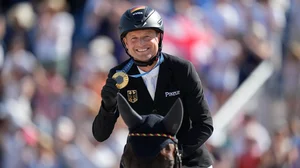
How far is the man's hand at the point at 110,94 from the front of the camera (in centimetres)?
508

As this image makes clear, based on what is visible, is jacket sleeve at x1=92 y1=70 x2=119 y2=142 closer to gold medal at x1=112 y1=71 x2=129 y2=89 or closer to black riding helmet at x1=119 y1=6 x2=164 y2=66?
gold medal at x1=112 y1=71 x2=129 y2=89

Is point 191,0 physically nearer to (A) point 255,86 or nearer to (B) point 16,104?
(A) point 255,86

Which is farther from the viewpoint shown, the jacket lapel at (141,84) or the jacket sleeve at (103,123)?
the jacket lapel at (141,84)

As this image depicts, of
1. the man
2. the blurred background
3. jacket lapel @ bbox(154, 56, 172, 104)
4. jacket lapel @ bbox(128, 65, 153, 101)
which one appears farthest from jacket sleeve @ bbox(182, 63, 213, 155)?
the blurred background

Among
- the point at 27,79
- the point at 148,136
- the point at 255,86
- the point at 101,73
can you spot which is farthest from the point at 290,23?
the point at 148,136

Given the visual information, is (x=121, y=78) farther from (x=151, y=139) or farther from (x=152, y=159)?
(x=152, y=159)

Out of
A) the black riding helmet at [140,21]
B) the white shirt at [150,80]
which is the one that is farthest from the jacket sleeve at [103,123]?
the black riding helmet at [140,21]

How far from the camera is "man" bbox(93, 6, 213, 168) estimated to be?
207 inches

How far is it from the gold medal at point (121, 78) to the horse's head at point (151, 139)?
416 mm

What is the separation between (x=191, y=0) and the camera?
1382cm

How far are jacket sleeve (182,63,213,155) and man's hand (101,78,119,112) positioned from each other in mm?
517

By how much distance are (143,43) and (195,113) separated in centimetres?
58

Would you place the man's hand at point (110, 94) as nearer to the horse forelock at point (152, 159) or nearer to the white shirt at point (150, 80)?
the white shirt at point (150, 80)

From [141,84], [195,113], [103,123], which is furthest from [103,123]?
[195,113]
